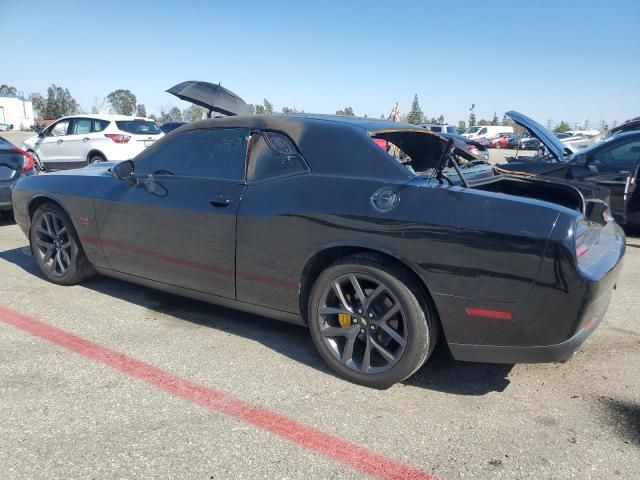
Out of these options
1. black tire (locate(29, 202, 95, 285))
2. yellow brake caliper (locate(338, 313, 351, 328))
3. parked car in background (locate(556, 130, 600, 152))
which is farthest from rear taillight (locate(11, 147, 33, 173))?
parked car in background (locate(556, 130, 600, 152))

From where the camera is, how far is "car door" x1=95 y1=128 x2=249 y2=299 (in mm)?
3410

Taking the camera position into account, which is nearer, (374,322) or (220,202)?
(374,322)

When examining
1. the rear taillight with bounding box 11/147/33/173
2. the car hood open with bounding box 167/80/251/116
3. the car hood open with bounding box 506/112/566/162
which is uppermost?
A: the car hood open with bounding box 167/80/251/116

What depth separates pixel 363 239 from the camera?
2.83 metres

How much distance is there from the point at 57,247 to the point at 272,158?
2.46 meters

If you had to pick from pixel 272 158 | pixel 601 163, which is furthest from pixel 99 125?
pixel 601 163

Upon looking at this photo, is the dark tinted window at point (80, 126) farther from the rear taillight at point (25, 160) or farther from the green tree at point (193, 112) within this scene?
the green tree at point (193, 112)

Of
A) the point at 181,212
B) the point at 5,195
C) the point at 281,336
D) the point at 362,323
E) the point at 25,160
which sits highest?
the point at 181,212

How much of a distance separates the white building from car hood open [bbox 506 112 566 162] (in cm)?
7508

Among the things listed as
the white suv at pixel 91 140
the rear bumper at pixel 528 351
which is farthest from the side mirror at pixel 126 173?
the white suv at pixel 91 140

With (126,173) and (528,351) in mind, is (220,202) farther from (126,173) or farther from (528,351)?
(528,351)

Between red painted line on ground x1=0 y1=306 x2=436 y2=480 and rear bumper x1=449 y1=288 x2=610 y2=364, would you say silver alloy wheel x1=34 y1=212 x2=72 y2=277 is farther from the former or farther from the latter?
rear bumper x1=449 y1=288 x2=610 y2=364

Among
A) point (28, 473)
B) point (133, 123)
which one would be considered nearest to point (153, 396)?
point (28, 473)

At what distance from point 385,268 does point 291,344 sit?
3.49ft
